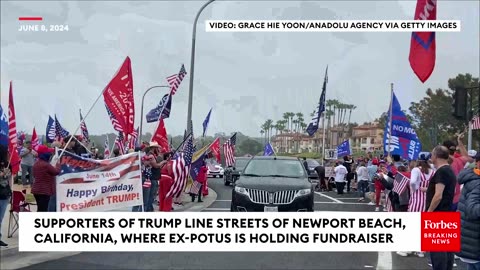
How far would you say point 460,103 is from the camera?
11727mm

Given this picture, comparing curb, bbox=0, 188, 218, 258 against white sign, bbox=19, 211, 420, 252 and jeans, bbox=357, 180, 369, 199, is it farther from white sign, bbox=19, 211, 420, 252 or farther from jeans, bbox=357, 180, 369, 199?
jeans, bbox=357, 180, 369, 199

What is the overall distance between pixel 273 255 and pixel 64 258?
3.30 m

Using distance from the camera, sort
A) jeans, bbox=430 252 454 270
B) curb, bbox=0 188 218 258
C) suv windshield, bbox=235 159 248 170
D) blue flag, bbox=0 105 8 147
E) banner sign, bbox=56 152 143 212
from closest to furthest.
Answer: jeans, bbox=430 252 454 270
banner sign, bbox=56 152 143 212
curb, bbox=0 188 218 258
blue flag, bbox=0 105 8 147
suv windshield, bbox=235 159 248 170

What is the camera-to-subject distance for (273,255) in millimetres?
8852

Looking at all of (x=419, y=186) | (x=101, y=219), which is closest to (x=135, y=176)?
(x=101, y=219)

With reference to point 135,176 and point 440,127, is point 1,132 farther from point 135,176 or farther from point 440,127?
point 440,127

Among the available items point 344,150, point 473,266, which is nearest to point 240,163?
point 344,150

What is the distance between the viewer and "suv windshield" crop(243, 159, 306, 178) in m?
12.5

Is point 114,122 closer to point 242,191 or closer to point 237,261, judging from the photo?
point 242,191

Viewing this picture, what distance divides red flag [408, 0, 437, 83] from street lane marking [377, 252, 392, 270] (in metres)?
2.89

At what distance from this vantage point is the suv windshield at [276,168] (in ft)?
40.9

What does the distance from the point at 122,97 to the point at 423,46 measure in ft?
23.7

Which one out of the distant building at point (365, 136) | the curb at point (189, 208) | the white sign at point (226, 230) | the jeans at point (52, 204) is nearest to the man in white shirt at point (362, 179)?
the curb at point (189, 208)

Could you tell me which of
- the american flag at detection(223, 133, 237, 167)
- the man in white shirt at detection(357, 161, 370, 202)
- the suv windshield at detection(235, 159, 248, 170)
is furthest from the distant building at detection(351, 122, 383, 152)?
the man in white shirt at detection(357, 161, 370, 202)
